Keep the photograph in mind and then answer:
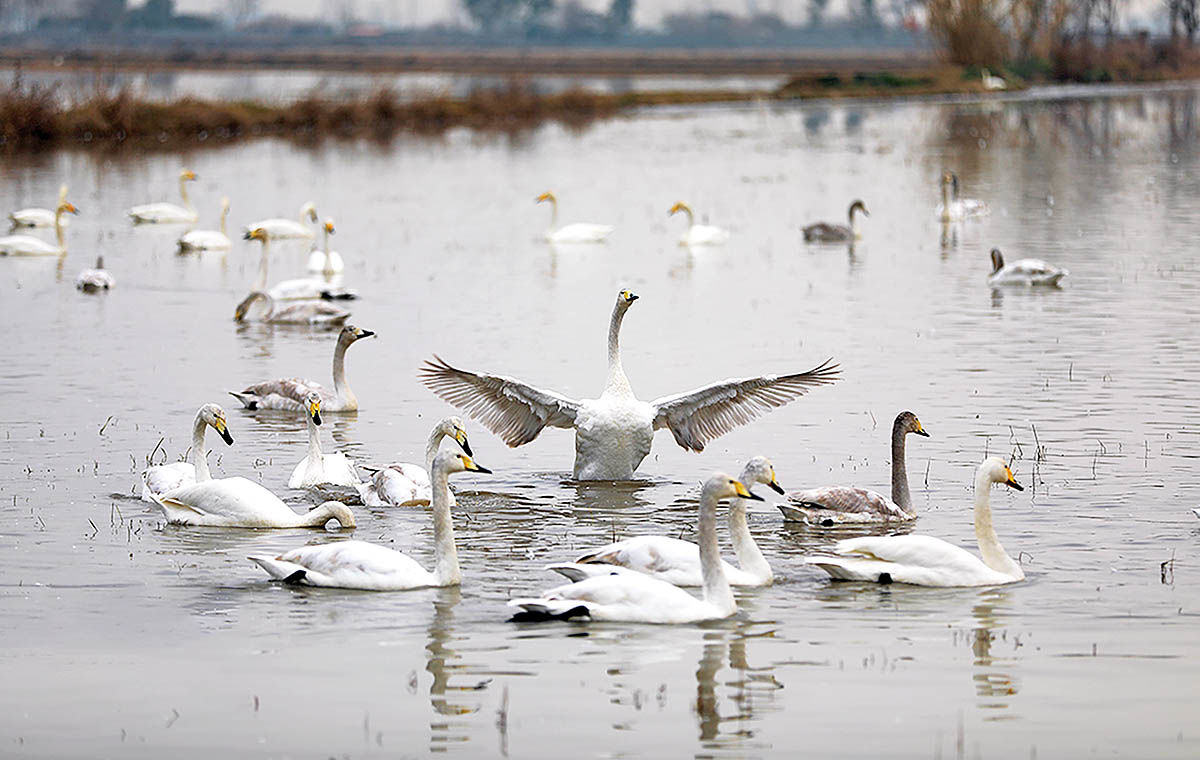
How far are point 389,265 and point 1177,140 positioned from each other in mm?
28518

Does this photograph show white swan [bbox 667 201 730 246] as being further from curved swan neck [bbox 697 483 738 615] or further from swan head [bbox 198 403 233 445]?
curved swan neck [bbox 697 483 738 615]

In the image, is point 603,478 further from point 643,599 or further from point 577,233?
point 577,233

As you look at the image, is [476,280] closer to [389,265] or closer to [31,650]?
[389,265]

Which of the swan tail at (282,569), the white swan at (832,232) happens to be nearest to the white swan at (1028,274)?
the white swan at (832,232)

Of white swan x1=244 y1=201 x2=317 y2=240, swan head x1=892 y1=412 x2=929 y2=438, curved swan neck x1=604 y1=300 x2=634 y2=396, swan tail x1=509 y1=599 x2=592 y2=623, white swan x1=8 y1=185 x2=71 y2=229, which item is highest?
white swan x1=8 y1=185 x2=71 y2=229

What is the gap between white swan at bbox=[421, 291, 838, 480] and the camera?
38.6ft

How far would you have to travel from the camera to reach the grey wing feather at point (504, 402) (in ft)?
39.4

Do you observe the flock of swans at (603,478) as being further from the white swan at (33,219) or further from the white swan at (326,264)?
the white swan at (33,219)

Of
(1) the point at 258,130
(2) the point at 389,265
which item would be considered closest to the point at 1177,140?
(1) the point at 258,130

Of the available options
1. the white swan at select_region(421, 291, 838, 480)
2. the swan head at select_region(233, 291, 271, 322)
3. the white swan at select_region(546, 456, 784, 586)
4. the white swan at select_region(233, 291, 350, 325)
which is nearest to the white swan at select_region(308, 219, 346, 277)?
the swan head at select_region(233, 291, 271, 322)

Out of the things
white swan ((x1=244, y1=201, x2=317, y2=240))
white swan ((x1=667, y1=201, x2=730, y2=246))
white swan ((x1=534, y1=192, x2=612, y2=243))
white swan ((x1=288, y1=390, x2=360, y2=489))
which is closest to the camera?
white swan ((x1=288, y1=390, x2=360, y2=489))

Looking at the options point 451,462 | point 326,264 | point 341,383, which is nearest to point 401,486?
point 451,462

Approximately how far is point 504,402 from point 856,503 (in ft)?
9.12

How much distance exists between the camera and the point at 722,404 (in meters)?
12.0
